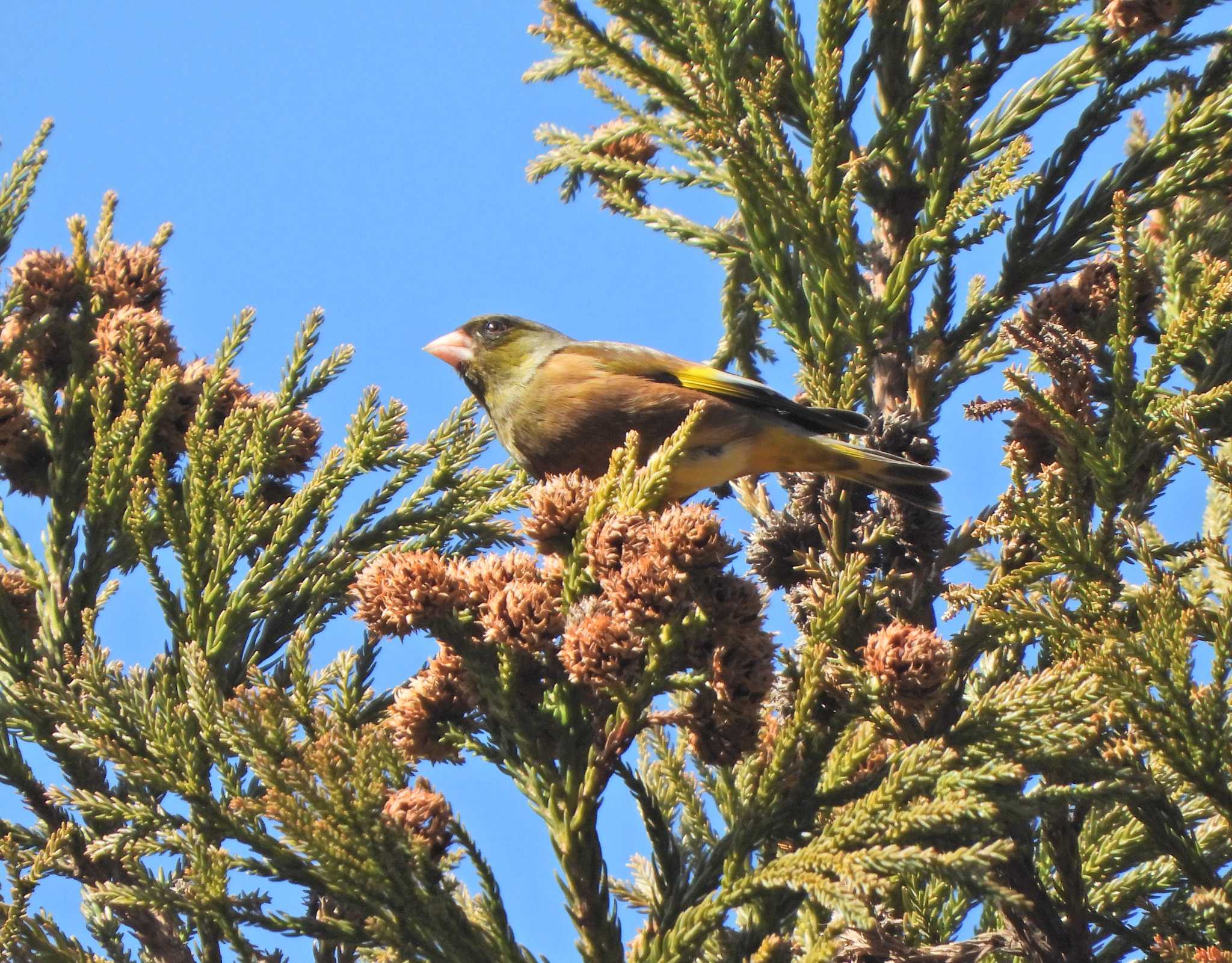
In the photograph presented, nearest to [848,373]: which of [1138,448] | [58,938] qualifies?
[1138,448]

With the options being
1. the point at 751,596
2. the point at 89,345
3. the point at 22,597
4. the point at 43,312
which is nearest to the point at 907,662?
the point at 751,596

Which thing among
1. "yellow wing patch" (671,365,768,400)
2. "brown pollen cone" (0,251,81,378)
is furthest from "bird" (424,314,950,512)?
"brown pollen cone" (0,251,81,378)

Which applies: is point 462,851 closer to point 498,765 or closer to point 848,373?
point 498,765

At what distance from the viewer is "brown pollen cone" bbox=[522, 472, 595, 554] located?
262cm

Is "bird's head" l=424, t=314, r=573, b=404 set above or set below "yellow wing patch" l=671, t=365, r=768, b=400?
above

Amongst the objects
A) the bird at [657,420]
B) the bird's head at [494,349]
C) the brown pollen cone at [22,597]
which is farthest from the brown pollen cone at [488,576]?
the bird's head at [494,349]

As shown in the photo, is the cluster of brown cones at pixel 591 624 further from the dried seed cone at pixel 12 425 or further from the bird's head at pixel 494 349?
the bird's head at pixel 494 349

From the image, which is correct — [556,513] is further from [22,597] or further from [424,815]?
[22,597]

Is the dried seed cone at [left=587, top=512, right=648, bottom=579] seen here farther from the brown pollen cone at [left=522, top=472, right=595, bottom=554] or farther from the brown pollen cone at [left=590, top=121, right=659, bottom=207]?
the brown pollen cone at [left=590, top=121, right=659, bottom=207]

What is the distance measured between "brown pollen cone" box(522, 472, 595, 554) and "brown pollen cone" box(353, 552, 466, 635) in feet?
0.72

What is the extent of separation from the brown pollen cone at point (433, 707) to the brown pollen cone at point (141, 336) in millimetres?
1603

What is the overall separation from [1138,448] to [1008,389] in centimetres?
100

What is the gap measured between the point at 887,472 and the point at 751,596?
52.2 inches

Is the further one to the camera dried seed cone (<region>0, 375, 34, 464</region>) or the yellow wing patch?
the yellow wing patch
